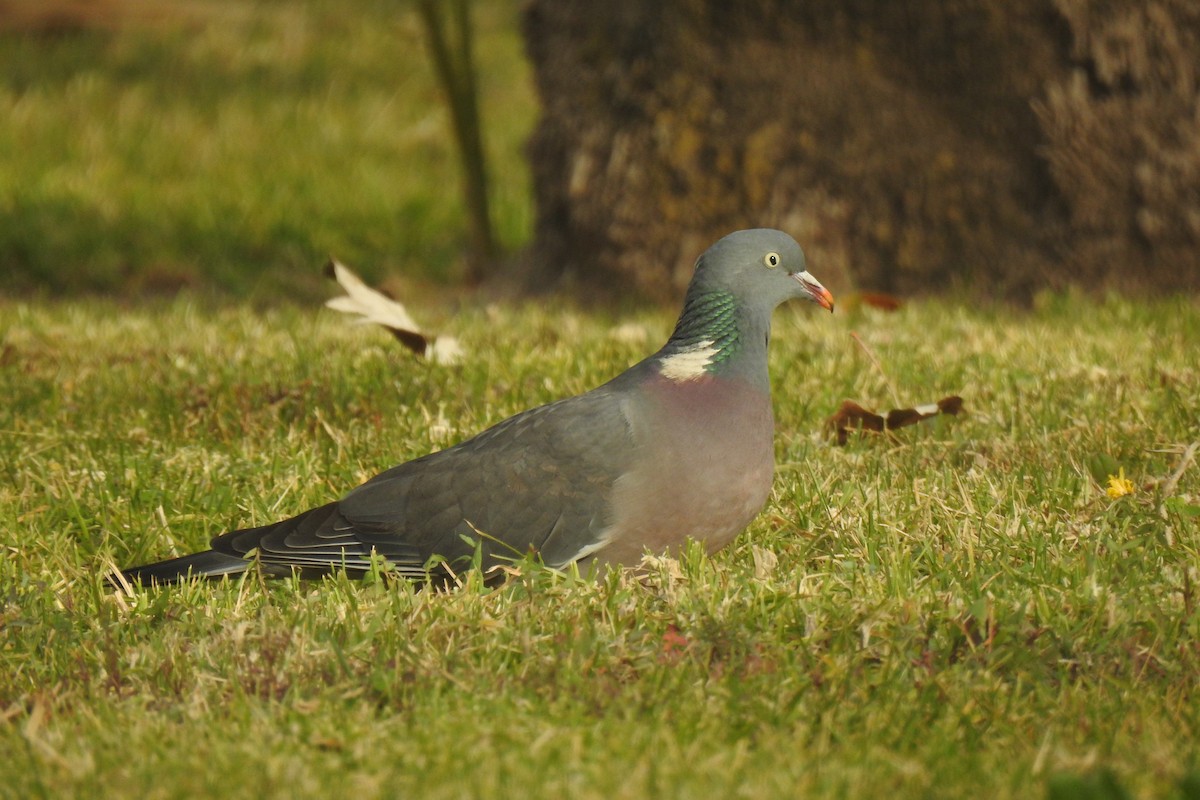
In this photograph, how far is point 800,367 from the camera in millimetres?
5168

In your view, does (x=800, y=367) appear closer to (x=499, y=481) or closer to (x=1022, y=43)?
(x=499, y=481)

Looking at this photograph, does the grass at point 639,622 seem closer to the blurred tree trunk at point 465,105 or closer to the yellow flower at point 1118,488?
the yellow flower at point 1118,488

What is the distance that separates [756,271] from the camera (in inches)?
142

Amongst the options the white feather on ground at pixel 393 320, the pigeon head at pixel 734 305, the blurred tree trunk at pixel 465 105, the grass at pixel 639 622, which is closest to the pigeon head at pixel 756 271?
the pigeon head at pixel 734 305

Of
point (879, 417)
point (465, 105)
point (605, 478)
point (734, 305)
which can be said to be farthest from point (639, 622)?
point (465, 105)

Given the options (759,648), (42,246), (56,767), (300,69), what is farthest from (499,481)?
(300,69)

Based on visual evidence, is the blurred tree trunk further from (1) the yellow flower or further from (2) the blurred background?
(1) the yellow flower

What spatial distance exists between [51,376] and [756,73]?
11.2ft

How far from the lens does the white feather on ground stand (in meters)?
4.99

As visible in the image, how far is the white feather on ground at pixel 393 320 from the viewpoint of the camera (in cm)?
499

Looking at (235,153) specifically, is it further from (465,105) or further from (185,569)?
(185,569)

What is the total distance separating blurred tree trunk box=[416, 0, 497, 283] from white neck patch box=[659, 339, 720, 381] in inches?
193

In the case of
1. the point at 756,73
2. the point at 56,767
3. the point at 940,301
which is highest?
the point at 756,73

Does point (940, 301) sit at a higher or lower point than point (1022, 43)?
lower
